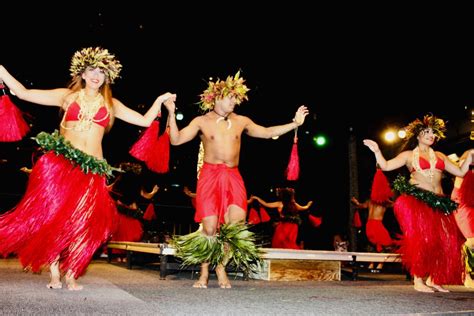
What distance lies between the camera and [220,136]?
11.5 ft

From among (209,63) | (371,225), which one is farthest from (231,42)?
(371,225)

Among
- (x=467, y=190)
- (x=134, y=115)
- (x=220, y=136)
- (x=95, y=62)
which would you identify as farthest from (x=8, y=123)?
(x=467, y=190)

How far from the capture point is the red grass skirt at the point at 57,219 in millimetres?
2635

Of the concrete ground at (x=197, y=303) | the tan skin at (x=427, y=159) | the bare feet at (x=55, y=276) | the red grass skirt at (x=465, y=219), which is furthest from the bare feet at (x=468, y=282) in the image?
the bare feet at (x=55, y=276)

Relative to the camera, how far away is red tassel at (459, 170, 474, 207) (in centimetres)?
441

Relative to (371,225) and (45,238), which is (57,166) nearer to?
(45,238)

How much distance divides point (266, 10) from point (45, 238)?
4.20 m

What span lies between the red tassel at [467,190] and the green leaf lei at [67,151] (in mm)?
3590

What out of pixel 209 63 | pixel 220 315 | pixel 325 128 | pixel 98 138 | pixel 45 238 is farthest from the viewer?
pixel 325 128

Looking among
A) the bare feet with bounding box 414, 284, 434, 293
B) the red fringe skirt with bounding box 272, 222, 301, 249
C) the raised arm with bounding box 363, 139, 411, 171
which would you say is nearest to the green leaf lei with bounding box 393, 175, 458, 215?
the raised arm with bounding box 363, 139, 411, 171

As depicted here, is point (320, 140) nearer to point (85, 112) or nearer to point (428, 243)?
point (428, 243)

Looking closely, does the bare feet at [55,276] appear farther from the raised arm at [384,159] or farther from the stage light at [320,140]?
the stage light at [320,140]

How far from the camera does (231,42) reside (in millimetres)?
6664

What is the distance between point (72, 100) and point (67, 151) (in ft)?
1.28
